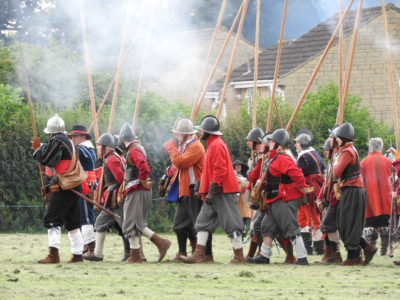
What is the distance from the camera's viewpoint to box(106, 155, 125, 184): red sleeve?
1206 centimetres

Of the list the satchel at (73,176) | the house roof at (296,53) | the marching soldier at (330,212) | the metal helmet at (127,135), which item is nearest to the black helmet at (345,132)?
the marching soldier at (330,212)

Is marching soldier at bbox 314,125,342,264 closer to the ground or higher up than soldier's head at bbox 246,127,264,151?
closer to the ground

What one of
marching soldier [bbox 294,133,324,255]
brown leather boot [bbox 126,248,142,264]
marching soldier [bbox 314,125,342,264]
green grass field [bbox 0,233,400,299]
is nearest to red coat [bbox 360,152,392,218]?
marching soldier [bbox 294,133,324,255]

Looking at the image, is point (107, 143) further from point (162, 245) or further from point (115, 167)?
point (162, 245)

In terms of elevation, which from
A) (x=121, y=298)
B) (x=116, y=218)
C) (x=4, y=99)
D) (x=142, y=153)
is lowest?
(x=121, y=298)

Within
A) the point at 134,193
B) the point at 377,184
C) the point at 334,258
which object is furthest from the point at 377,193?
the point at 134,193

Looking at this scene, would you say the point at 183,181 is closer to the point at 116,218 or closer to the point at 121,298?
the point at 116,218

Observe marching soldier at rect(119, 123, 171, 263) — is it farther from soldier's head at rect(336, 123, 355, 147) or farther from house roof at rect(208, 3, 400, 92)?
house roof at rect(208, 3, 400, 92)

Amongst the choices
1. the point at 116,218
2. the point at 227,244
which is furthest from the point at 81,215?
the point at 227,244

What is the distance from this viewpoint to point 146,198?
1183 centimetres

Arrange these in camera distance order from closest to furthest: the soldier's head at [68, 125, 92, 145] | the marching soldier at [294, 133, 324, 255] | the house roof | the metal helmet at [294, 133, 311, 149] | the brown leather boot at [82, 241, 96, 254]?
the brown leather boot at [82, 241, 96, 254]
the soldier's head at [68, 125, 92, 145]
the marching soldier at [294, 133, 324, 255]
the metal helmet at [294, 133, 311, 149]
the house roof

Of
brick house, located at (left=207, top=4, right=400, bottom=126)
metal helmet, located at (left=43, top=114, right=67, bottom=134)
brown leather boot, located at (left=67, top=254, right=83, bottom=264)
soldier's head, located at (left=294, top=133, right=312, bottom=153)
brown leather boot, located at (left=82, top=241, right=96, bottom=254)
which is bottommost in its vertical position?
brown leather boot, located at (left=67, top=254, right=83, bottom=264)

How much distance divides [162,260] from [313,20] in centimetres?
4000

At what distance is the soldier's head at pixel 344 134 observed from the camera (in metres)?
11.4
